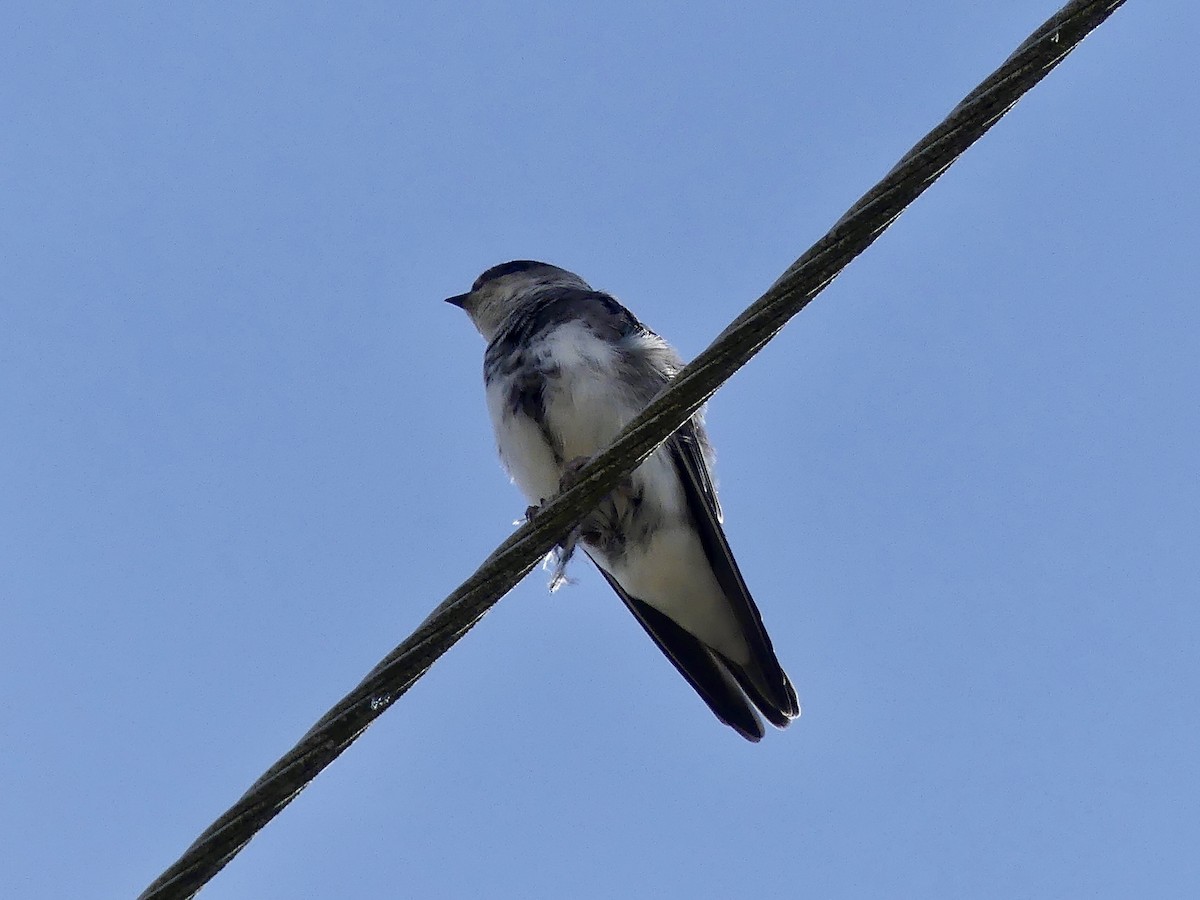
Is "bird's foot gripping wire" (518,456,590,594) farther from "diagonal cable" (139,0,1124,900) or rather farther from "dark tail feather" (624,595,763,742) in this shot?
"diagonal cable" (139,0,1124,900)

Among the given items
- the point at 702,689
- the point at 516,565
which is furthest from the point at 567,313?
the point at 516,565

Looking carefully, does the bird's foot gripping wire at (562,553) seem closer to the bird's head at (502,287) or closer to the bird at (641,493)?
the bird at (641,493)

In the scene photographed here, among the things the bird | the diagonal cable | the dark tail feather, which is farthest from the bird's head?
the diagonal cable

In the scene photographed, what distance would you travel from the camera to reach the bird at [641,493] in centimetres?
560

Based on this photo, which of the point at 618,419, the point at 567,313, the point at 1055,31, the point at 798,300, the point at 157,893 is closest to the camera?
the point at 157,893

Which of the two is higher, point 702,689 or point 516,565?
point 702,689

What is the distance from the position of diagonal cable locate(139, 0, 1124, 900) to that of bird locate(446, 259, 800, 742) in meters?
2.24

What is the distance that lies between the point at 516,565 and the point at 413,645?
1.05 ft

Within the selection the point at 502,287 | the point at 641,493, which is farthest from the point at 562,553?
the point at 502,287

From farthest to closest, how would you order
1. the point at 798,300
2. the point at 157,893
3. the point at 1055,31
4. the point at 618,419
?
the point at 618,419
the point at 798,300
the point at 1055,31
the point at 157,893

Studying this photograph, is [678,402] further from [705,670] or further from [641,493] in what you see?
[705,670]

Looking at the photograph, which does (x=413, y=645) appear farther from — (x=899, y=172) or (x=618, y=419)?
(x=618, y=419)

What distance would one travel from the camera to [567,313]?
5.97 m

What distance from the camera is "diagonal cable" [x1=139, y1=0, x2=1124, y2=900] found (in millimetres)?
2697
